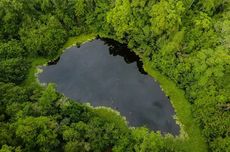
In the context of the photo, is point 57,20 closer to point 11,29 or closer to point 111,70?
point 11,29

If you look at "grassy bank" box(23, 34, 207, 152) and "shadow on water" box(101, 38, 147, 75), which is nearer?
"grassy bank" box(23, 34, 207, 152)

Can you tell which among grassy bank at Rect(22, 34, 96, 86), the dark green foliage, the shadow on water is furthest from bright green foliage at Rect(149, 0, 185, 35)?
the dark green foliage

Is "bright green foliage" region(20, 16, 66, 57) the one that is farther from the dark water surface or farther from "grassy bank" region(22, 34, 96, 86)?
the dark water surface

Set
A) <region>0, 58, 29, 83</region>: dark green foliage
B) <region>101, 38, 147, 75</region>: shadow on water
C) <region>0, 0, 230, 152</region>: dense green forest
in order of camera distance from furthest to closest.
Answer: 1. <region>101, 38, 147, 75</region>: shadow on water
2. <region>0, 58, 29, 83</region>: dark green foliage
3. <region>0, 0, 230, 152</region>: dense green forest

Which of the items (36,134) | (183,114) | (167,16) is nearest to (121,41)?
(167,16)

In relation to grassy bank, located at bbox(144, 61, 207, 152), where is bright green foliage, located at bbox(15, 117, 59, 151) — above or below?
above

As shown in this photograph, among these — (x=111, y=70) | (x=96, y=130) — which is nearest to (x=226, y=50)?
(x=111, y=70)

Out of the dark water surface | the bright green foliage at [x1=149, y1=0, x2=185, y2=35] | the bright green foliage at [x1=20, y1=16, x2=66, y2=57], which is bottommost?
the dark water surface
